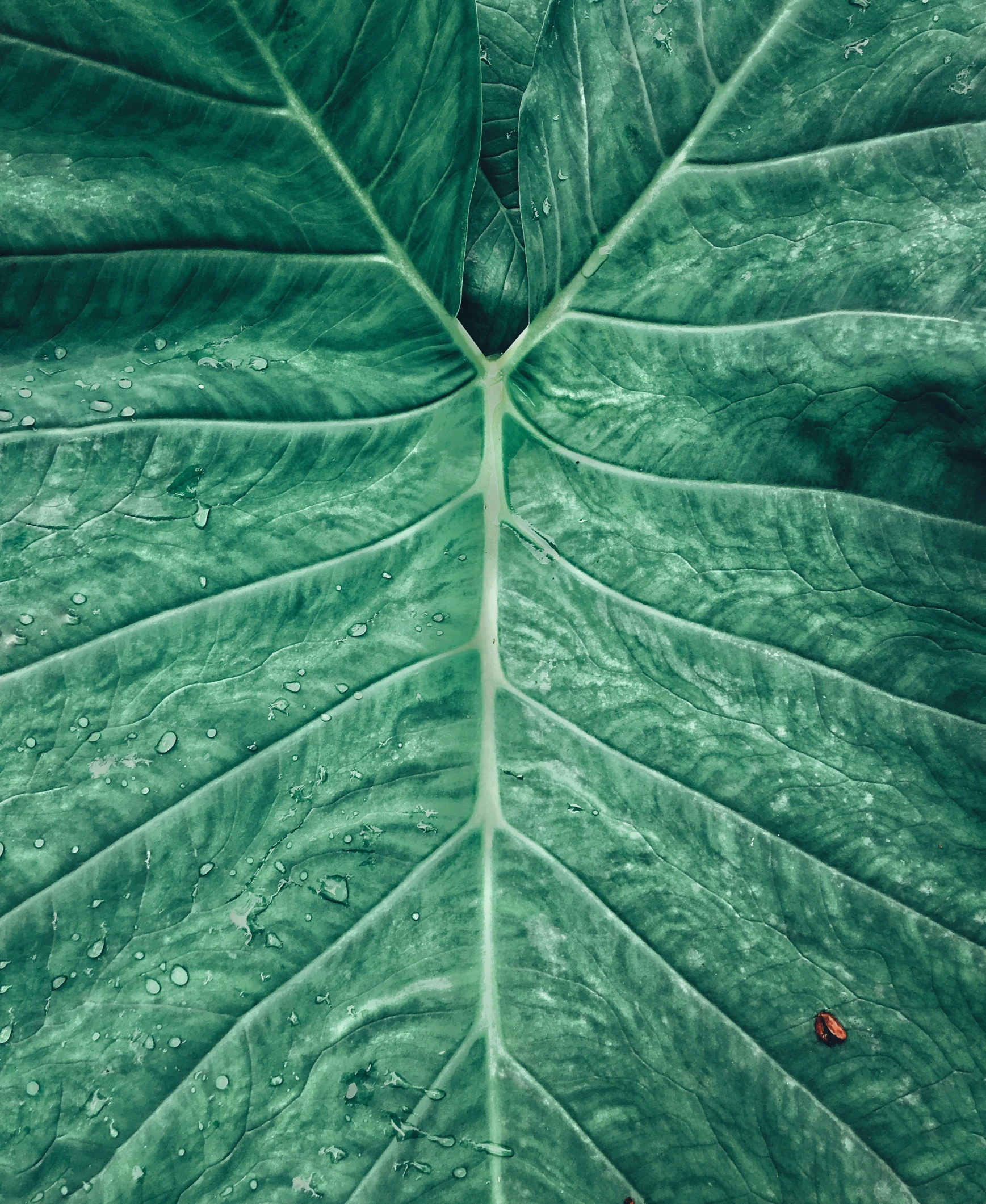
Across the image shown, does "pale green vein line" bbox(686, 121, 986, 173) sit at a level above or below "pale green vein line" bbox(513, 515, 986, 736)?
above

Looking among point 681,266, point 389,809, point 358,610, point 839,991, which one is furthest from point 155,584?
point 839,991

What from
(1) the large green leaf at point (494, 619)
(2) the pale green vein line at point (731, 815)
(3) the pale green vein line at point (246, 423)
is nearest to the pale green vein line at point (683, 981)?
(1) the large green leaf at point (494, 619)

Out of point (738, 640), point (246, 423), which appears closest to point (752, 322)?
point (738, 640)

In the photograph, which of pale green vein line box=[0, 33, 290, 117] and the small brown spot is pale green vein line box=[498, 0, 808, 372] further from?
the small brown spot

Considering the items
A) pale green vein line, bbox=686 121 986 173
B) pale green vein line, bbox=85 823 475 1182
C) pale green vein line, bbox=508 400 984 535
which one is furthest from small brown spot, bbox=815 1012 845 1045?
pale green vein line, bbox=686 121 986 173

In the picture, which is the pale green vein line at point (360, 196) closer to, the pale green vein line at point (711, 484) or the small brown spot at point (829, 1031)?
the pale green vein line at point (711, 484)

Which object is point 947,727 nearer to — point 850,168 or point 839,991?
point 839,991

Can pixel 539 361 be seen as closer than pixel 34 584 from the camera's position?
No

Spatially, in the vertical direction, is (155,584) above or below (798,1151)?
above
